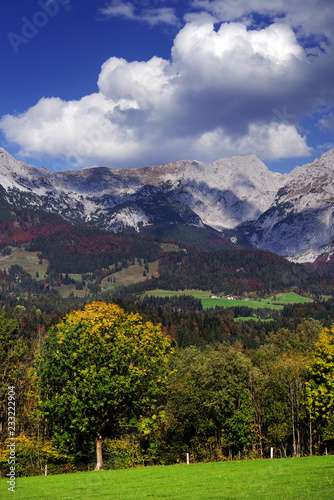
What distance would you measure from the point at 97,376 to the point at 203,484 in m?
21.3

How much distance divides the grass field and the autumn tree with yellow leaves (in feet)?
28.5

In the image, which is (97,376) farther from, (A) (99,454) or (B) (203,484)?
(B) (203,484)

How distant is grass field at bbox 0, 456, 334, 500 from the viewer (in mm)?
32062

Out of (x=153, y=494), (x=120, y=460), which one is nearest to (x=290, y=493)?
(x=153, y=494)

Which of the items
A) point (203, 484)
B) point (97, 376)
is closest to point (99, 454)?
point (97, 376)

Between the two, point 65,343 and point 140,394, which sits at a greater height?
point 65,343

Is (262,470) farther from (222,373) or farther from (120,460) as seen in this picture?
(222,373)

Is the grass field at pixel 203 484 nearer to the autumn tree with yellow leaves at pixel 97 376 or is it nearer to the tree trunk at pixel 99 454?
the tree trunk at pixel 99 454

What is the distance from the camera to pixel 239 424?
77312mm

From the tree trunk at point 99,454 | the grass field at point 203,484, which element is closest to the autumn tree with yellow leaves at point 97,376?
the tree trunk at point 99,454

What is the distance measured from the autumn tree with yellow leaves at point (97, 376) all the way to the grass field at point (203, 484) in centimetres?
868

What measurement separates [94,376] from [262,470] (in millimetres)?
22196

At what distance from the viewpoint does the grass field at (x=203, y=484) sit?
105 ft

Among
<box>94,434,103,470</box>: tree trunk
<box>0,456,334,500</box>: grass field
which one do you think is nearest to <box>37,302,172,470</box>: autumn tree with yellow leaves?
<box>94,434,103,470</box>: tree trunk
